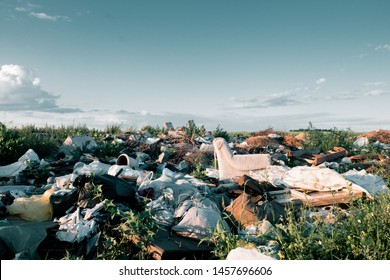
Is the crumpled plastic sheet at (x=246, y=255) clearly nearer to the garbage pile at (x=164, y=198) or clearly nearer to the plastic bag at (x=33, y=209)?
the garbage pile at (x=164, y=198)

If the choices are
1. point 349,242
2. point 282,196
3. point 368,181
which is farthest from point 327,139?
point 349,242

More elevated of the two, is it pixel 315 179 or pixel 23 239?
pixel 315 179

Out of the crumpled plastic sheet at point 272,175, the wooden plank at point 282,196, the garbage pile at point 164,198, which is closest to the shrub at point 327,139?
the garbage pile at point 164,198

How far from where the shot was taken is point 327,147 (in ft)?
40.0

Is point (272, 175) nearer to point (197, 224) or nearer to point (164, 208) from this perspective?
point (164, 208)

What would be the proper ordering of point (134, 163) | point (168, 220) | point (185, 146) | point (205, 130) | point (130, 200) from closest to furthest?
point (168, 220), point (130, 200), point (134, 163), point (185, 146), point (205, 130)

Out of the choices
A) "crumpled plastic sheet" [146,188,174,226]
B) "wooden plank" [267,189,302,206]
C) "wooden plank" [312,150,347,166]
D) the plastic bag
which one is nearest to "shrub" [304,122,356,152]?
"wooden plank" [312,150,347,166]

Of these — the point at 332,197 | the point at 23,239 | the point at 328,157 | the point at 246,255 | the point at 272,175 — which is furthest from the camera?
the point at 328,157

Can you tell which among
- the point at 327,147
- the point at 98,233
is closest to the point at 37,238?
the point at 98,233

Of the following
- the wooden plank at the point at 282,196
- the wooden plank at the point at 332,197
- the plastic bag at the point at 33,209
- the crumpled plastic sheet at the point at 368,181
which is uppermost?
the crumpled plastic sheet at the point at 368,181
